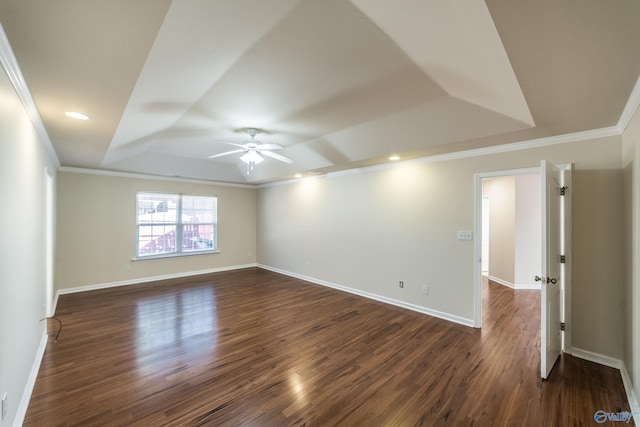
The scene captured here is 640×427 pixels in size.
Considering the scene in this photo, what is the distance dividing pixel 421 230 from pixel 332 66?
112 inches

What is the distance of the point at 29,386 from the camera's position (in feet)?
7.07

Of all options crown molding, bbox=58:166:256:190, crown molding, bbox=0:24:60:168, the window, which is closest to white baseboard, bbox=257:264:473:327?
the window

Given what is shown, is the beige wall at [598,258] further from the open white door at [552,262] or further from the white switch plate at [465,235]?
the white switch plate at [465,235]

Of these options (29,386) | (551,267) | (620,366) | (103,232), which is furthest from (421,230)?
(103,232)

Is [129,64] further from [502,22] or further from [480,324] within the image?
[480,324]

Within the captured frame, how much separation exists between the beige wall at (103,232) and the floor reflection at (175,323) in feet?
4.79

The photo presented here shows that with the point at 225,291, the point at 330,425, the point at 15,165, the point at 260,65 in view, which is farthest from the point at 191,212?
the point at 330,425

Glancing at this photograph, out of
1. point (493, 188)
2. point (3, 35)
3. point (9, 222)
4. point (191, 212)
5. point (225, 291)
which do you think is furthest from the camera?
point (191, 212)

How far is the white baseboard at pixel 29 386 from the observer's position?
5.98 ft

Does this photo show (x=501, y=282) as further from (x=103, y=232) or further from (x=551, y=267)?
(x=103, y=232)

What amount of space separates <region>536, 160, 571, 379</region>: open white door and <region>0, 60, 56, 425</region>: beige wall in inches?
153

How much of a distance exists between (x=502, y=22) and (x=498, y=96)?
120 cm

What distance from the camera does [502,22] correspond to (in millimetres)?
1225

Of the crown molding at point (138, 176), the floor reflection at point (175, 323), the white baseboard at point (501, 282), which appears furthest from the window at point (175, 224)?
the white baseboard at point (501, 282)
